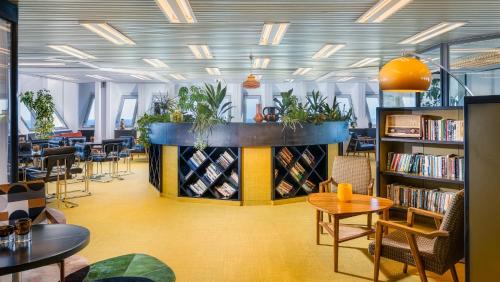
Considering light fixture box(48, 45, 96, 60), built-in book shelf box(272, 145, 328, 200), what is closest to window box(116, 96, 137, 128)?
light fixture box(48, 45, 96, 60)

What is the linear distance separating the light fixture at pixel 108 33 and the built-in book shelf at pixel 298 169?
10.9 feet

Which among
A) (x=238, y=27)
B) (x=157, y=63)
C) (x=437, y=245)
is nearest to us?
(x=437, y=245)

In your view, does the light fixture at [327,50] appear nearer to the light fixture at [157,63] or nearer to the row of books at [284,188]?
the row of books at [284,188]

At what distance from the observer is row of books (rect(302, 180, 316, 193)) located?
665 cm

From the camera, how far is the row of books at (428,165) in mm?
4441

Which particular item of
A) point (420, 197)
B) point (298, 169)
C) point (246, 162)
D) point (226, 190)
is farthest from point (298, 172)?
point (420, 197)

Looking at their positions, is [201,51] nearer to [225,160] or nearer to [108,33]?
[108,33]

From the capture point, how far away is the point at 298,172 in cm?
657

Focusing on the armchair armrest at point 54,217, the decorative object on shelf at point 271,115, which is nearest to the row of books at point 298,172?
the decorative object on shelf at point 271,115

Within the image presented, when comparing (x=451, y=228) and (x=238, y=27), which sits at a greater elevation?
(x=238, y=27)

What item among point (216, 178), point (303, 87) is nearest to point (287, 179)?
point (216, 178)

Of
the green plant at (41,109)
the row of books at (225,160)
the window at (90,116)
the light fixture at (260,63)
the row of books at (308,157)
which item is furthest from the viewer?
the window at (90,116)

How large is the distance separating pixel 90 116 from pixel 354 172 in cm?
1277

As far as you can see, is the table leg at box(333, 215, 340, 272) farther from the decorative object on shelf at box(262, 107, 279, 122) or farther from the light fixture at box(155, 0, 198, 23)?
the decorative object on shelf at box(262, 107, 279, 122)
